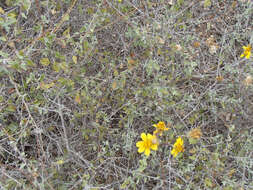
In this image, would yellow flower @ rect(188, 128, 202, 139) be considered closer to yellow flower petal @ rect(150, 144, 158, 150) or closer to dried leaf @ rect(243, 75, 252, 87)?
yellow flower petal @ rect(150, 144, 158, 150)

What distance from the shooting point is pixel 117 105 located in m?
1.84

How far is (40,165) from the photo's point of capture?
155cm

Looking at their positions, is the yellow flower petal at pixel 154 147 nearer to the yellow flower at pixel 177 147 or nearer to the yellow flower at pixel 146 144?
the yellow flower at pixel 146 144

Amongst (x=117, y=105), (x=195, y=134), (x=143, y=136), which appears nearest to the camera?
(x=195, y=134)

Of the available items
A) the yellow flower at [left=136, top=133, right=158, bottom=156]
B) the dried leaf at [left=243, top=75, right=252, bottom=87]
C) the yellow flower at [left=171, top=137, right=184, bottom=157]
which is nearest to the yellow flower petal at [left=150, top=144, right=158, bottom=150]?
the yellow flower at [left=136, top=133, right=158, bottom=156]

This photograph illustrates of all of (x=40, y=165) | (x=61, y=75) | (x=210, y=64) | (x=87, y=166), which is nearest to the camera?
(x=40, y=165)

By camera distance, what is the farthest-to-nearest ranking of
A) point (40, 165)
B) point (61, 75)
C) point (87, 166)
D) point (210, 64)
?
point (210, 64) → point (61, 75) → point (87, 166) → point (40, 165)

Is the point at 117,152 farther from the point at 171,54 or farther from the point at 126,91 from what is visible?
the point at 171,54

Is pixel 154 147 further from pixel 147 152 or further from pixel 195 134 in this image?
pixel 195 134

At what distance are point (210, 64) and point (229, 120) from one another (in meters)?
0.46

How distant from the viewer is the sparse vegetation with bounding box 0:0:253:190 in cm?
165

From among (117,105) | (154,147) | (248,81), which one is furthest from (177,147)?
(248,81)

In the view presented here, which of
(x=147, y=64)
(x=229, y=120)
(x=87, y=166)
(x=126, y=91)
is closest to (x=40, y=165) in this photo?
(x=87, y=166)

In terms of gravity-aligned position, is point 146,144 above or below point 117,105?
below
